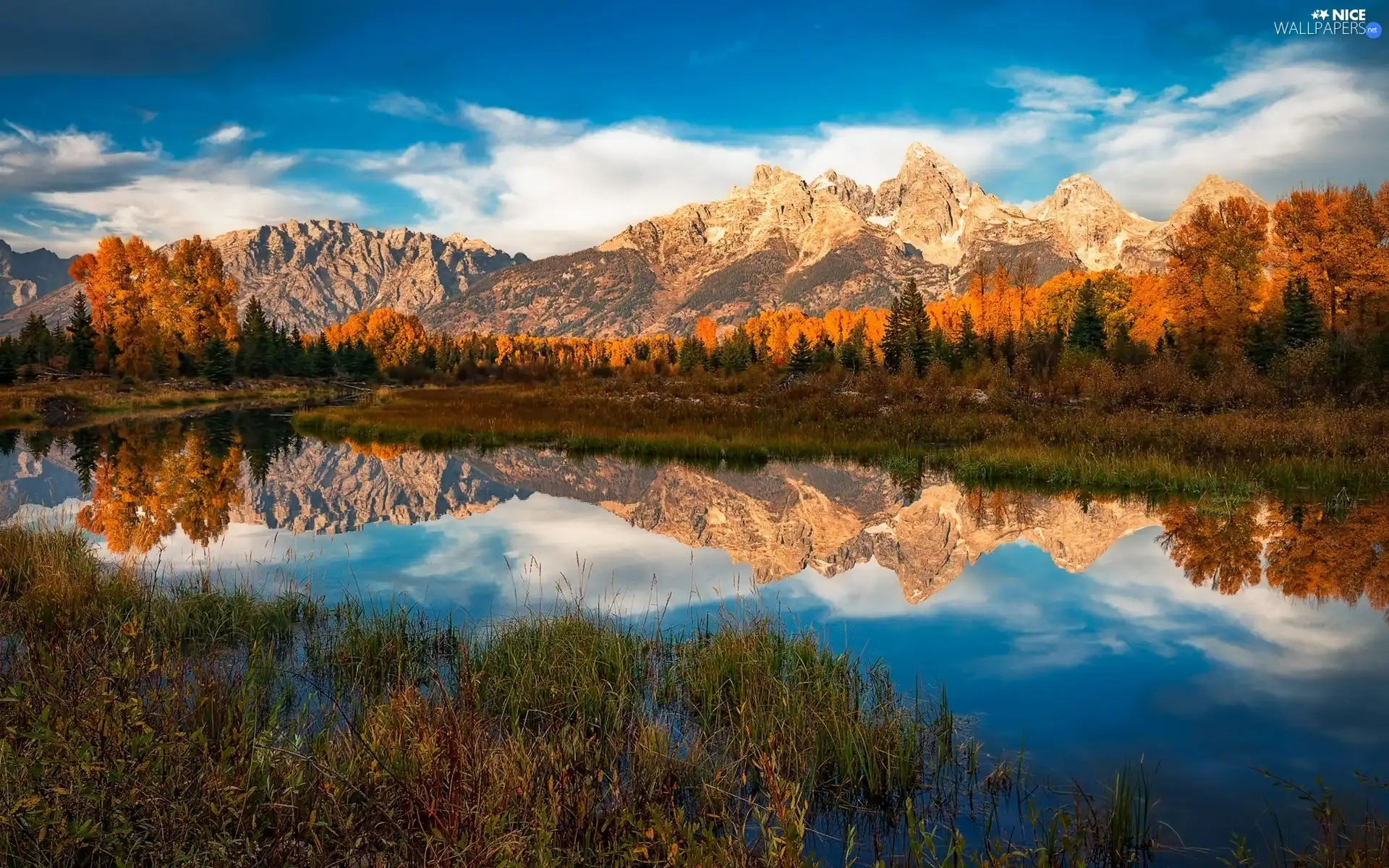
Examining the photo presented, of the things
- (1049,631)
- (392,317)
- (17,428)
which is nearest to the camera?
(1049,631)

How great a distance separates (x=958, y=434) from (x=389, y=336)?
411 ft

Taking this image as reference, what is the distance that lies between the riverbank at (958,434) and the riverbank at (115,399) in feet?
42.0

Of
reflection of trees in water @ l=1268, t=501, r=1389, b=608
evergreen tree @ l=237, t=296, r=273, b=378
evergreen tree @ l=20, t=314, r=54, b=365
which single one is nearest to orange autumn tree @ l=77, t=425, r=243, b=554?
reflection of trees in water @ l=1268, t=501, r=1389, b=608

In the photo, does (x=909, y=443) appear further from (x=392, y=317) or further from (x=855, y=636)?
(x=392, y=317)

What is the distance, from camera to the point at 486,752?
519 cm

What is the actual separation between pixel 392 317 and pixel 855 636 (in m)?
143

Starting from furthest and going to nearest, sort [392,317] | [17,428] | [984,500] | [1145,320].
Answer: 1. [392,317]
2. [1145,320]
3. [17,428]
4. [984,500]

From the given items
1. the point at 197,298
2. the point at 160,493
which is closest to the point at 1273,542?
the point at 160,493

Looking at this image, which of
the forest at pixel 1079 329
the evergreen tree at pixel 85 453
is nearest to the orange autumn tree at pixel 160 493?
the evergreen tree at pixel 85 453

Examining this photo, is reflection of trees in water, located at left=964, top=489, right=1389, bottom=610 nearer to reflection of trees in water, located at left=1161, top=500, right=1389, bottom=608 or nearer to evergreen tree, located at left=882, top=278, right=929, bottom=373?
reflection of trees in water, located at left=1161, top=500, right=1389, bottom=608

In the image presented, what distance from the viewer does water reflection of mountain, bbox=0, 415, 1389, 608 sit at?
43.5ft

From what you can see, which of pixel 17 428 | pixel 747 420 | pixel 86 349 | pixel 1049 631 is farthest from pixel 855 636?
pixel 86 349

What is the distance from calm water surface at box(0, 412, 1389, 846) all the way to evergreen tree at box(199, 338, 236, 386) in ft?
146

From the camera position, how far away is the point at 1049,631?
1021 cm
